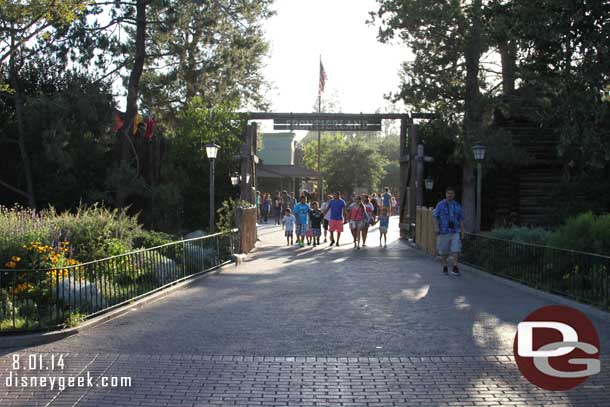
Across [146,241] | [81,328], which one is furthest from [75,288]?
[146,241]

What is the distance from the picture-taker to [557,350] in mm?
7070

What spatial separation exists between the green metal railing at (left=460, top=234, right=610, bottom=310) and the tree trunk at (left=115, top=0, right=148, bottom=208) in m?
15.9

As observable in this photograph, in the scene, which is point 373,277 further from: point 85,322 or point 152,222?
point 152,222

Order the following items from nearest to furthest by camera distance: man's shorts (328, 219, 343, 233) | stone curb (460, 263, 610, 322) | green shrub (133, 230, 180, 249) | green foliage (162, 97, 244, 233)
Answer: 1. stone curb (460, 263, 610, 322)
2. green shrub (133, 230, 180, 249)
3. man's shorts (328, 219, 343, 233)
4. green foliage (162, 97, 244, 233)

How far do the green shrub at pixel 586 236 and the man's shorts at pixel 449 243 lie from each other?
1.89 meters

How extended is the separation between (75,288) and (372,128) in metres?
23.7

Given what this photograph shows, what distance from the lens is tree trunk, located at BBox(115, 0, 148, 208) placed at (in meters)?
26.2

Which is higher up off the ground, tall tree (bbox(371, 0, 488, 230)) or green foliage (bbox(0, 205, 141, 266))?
tall tree (bbox(371, 0, 488, 230))

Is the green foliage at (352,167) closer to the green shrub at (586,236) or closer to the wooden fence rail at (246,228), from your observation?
the wooden fence rail at (246,228)

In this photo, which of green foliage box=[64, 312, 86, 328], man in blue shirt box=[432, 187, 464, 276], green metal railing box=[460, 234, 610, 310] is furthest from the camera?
man in blue shirt box=[432, 187, 464, 276]

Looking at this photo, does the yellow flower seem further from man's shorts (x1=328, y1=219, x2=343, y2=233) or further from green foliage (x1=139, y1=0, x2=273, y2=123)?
green foliage (x1=139, y1=0, x2=273, y2=123)

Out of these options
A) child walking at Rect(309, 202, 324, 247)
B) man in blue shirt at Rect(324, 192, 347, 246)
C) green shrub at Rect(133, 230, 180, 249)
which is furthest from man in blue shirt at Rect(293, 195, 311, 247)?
green shrub at Rect(133, 230, 180, 249)

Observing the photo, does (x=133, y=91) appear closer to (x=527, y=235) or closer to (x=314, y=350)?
(x=527, y=235)

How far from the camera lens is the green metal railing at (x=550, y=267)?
399 inches
